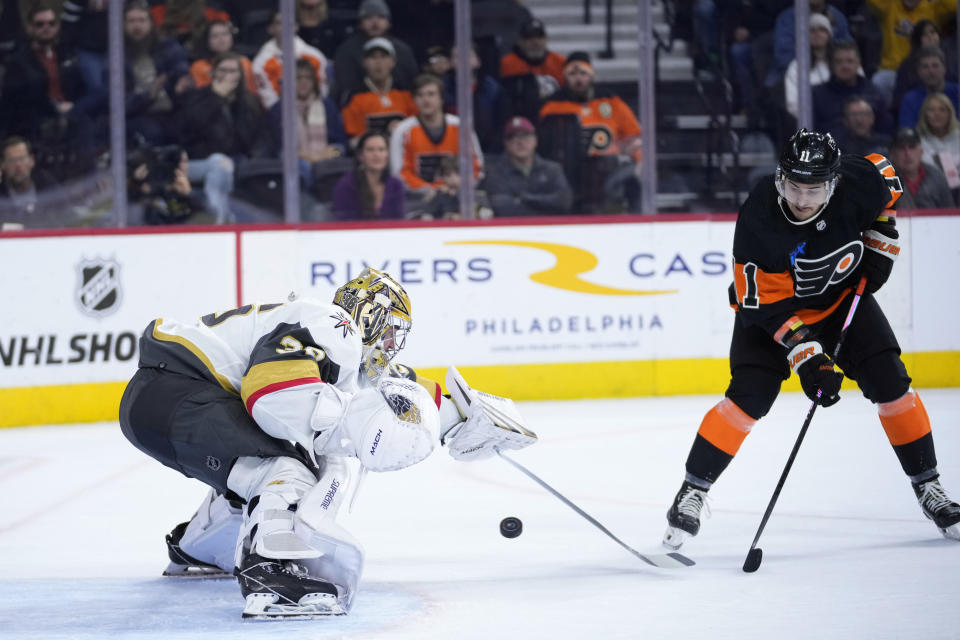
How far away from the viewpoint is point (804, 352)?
10.7 ft

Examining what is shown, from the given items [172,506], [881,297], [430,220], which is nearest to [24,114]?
[430,220]

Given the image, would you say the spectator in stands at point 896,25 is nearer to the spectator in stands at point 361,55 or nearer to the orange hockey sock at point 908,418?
the spectator in stands at point 361,55

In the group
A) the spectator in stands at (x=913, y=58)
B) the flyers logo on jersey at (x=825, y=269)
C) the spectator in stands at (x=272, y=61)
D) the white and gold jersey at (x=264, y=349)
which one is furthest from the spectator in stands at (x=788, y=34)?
the white and gold jersey at (x=264, y=349)

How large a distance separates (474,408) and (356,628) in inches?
24.9

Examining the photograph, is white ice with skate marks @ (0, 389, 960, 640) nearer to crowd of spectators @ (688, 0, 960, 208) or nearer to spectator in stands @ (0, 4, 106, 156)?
spectator in stands @ (0, 4, 106, 156)

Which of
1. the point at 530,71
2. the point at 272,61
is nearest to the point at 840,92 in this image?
the point at 530,71

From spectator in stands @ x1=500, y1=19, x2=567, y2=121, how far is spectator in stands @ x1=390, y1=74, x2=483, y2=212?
32 centimetres

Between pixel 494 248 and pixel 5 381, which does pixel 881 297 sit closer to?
pixel 494 248

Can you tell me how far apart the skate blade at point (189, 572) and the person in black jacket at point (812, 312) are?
3.65 feet

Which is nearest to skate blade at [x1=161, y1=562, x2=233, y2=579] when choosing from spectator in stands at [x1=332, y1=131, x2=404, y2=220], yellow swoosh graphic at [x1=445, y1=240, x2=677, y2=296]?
yellow swoosh graphic at [x1=445, y1=240, x2=677, y2=296]

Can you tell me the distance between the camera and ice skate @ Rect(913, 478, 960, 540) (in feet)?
11.2

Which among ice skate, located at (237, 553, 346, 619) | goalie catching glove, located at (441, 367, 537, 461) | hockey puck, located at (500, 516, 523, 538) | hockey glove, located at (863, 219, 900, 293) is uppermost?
hockey glove, located at (863, 219, 900, 293)

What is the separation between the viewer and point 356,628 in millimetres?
2645

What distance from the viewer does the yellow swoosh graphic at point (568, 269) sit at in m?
6.58
